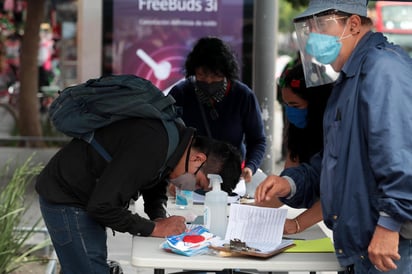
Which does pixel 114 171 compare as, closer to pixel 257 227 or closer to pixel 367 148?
pixel 257 227

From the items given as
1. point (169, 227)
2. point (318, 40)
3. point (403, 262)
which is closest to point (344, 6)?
point (318, 40)

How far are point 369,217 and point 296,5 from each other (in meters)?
8.27

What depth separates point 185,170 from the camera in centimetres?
290

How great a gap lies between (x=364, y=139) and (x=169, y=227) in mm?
926

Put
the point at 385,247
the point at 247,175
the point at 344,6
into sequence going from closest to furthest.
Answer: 1. the point at 385,247
2. the point at 344,6
3. the point at 247,175

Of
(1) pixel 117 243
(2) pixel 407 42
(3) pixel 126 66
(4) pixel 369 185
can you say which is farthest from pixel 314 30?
(2) pixel 407 42

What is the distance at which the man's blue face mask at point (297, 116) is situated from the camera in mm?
3475

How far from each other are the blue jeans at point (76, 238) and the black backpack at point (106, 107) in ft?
0.96

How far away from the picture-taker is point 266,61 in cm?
Answer: 574

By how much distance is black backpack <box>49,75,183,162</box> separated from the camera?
281 centimetres

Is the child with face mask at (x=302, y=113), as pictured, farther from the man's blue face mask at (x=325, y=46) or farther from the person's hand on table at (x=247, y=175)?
the man's blue face mask at (x=325, y=46)

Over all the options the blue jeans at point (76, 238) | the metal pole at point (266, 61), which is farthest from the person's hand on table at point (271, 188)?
the metal pole at point (266, 61)

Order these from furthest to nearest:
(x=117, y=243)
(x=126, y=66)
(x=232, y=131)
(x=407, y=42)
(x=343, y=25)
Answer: (x=407, y=42)
(x=126, y=66)
(x=117, y=243)
(x=232, y=131)
(x=343, y=25)

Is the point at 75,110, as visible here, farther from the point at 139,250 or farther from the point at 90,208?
the point at 139,250
